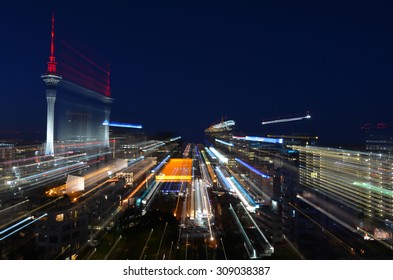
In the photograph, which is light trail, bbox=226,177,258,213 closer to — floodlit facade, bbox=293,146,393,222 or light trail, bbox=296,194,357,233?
light trail, bbox=296,194,357,233

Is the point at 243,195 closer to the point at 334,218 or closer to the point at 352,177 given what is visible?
the point at 334,218

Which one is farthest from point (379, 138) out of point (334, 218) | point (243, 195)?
point (243, 195)

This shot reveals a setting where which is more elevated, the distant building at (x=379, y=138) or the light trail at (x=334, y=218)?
the distant building at (x=379, y=138)

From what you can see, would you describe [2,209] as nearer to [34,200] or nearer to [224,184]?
[34,200]

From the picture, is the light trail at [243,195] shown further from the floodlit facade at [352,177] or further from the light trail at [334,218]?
the floodlit facade at [352,177]

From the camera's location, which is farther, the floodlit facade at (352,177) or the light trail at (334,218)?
the floodlit facade at (352,177)

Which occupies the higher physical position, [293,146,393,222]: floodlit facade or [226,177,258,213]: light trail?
[293,146,393,222]: floodlit facade

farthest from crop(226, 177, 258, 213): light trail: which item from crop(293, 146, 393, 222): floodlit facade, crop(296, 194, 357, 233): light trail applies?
crop(293, 146, 393, 222): floodlit facade

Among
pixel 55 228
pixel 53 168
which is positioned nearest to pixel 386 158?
pixel 55 228

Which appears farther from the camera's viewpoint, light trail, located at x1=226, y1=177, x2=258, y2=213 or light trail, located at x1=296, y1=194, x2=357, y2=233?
light trail, located at x1=226, y1=177, x2=258, y2=213

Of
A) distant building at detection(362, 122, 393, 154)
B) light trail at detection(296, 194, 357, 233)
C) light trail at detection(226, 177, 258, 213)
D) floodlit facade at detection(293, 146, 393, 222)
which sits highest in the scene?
distant building at detection(362, 122, 393, 154)

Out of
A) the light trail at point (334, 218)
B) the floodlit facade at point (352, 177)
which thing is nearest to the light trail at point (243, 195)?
the light trail at point (334, 218)
